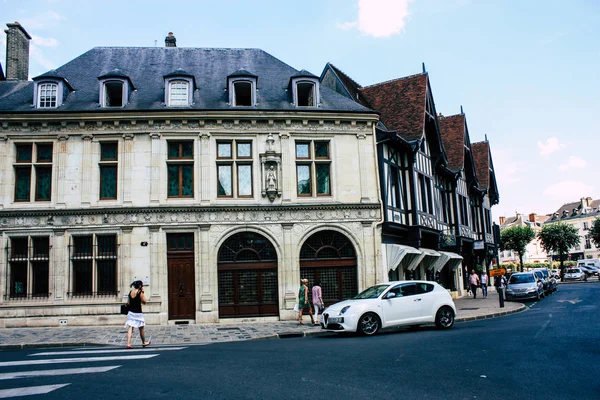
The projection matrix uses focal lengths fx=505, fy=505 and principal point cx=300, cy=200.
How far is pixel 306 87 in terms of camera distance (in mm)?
20375

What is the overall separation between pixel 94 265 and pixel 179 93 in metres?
7.10

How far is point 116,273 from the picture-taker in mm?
18047

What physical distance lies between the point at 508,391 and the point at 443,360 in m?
2.16

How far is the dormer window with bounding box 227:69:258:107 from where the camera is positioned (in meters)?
19.5

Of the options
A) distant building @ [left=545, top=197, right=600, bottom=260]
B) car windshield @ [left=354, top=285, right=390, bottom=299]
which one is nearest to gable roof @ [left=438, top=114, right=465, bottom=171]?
car windshield @ [left=354, top=285, right=390, bottom=299]

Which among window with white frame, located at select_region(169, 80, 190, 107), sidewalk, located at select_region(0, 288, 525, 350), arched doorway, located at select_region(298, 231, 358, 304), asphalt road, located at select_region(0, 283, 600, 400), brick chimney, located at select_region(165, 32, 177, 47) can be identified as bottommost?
sidewalk, located at select_region(0, 288, 525, 350)

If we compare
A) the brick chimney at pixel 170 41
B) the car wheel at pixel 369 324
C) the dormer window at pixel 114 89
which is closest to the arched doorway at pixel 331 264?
the car wheel at pixel 369 324

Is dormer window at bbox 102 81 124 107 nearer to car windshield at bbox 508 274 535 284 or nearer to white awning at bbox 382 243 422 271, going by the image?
white awning at bbox 382 243 422 271

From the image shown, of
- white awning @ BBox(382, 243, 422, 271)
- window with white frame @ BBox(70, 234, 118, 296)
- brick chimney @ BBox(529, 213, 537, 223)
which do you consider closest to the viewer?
window with white frame @ BBox(70, 234, 118, 296)

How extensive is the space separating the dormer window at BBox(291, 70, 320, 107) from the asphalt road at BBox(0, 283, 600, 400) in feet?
37.4

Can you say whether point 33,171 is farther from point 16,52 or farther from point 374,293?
point 374,293

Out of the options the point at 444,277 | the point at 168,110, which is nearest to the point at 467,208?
the point at 444,277

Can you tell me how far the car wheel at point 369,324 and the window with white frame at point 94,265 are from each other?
30.7 feet

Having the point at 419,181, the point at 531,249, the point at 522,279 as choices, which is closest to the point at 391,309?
the point at 419,181
